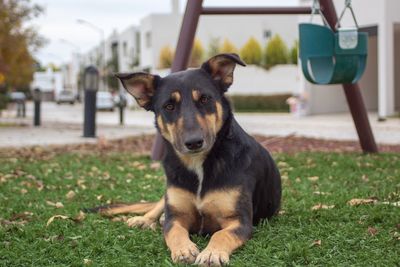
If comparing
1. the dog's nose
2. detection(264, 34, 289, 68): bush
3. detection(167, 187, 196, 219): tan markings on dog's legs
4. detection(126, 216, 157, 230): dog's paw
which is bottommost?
detection(126, 216, 157, 230): dog's paw

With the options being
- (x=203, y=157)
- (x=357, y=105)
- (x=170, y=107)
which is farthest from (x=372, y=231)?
(x=357, y=105)

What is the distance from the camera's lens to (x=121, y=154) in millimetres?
11969

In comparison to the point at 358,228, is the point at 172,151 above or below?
above

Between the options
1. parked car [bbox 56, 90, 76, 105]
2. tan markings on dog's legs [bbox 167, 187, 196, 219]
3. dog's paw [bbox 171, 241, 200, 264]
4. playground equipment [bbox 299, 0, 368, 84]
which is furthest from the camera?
parked car [bbox 56, 90, 76, 105]

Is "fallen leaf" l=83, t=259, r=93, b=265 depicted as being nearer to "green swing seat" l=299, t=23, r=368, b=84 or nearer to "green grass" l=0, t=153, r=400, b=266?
"green grass" l=0, t=153, r=400, b=266

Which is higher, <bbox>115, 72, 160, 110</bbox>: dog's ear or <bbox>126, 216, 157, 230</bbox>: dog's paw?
<bbox>115, 72, 160, 110</bbox>: dog's ear

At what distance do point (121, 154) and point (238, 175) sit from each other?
7561mm

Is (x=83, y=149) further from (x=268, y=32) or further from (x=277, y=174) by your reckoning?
(x=268, y=32)

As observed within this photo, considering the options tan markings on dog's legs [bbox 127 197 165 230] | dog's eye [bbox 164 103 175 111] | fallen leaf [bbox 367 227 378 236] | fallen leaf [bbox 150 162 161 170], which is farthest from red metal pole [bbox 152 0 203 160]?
fallen leaf [bbox 367 227 378 236]

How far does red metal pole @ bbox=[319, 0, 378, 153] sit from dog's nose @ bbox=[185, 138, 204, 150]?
5.56 m

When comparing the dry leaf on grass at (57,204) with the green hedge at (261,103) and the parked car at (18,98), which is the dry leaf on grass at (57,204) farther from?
the green hedge at (261,103)

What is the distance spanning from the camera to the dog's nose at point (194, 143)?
13.6 feet

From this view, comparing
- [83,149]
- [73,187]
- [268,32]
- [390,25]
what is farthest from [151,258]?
[268,32]

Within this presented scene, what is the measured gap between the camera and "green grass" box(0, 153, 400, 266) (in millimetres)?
4176
